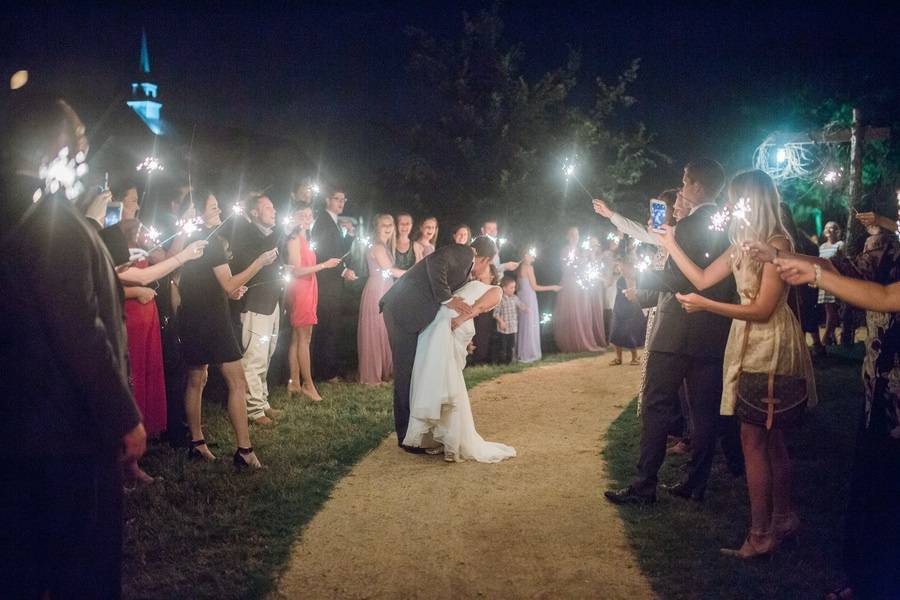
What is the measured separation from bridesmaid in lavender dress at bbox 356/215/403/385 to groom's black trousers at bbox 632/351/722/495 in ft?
17.7

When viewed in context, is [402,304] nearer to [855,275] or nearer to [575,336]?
[855,275]

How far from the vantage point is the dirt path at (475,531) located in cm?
406

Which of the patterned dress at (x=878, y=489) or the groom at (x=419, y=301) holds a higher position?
the groom at (x=419, y=301)

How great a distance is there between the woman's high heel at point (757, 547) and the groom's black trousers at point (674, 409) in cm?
98

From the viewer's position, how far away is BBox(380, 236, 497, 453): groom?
6.86 metres

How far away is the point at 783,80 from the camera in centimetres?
2967

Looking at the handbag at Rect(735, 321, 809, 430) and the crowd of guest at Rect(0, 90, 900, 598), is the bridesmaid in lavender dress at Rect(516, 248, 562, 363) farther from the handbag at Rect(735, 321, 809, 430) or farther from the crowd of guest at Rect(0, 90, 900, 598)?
the handbag at Rect(735, 321, 809, 430)

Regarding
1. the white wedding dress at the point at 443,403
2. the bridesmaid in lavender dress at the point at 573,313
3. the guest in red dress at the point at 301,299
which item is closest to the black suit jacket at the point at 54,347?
the white wedding dress at the point at 443,403

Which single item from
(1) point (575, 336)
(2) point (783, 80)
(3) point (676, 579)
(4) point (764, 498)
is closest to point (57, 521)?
(3) point (676, 579)

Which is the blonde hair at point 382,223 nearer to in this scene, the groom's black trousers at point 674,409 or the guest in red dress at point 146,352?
the guest in red dress at point 146,352

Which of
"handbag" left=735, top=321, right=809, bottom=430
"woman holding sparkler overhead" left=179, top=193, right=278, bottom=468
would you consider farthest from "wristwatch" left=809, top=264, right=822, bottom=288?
"woman holding sparkler overhead" left=179, top=193, right=278, bottom=468

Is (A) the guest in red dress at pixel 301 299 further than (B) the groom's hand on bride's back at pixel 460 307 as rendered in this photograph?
Yes

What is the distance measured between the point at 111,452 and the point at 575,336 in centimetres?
1214

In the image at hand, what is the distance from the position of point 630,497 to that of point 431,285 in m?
2.74
